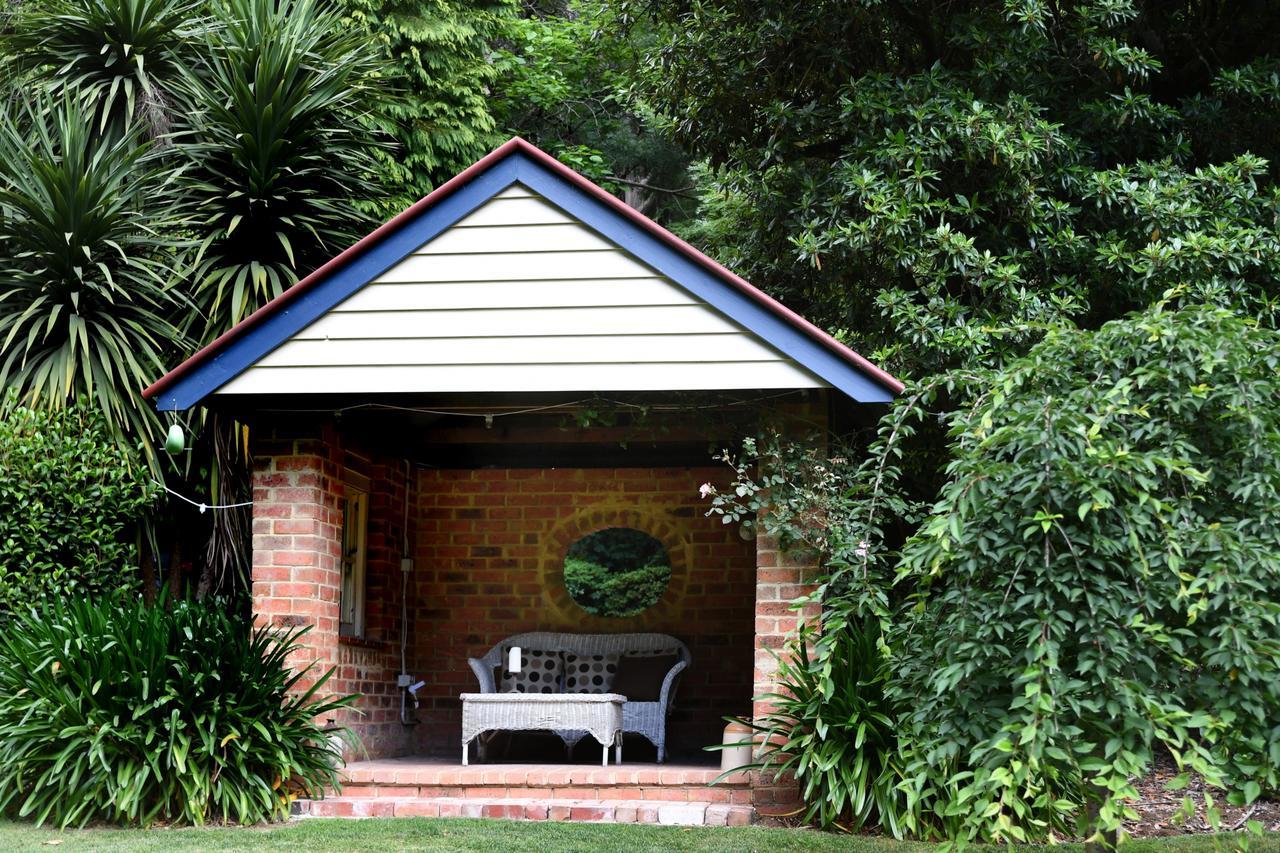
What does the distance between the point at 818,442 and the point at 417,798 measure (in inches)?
119

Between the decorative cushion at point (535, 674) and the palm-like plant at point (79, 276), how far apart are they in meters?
Result: 3.24

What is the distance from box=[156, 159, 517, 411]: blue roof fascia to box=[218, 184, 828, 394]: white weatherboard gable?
0.18 feet

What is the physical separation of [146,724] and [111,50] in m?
5.85

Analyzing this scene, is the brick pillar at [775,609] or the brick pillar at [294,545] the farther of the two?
the brick pillar at [294,545]

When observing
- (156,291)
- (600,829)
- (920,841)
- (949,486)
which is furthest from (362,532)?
(949,486)

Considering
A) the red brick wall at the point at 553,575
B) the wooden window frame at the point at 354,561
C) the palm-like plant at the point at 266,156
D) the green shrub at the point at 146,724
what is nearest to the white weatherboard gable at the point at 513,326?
the green shrub at the point at 146,724

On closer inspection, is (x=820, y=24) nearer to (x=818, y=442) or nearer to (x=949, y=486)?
(x=818, y=442)

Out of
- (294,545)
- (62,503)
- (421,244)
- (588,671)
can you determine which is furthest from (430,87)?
(294,545)

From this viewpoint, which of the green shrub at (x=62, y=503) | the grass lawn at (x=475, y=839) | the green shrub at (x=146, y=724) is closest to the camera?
the grass lawn at (x=475, y=839)

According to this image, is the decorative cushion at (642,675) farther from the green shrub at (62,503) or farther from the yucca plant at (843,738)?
the green shrub at (62,503)

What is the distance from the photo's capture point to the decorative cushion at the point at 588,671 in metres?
10.1

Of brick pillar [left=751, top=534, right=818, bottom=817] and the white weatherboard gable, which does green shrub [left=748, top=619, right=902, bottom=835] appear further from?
the white weatherboard gable

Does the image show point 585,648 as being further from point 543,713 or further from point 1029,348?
point 1029,348

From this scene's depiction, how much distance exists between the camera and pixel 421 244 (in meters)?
7.12
